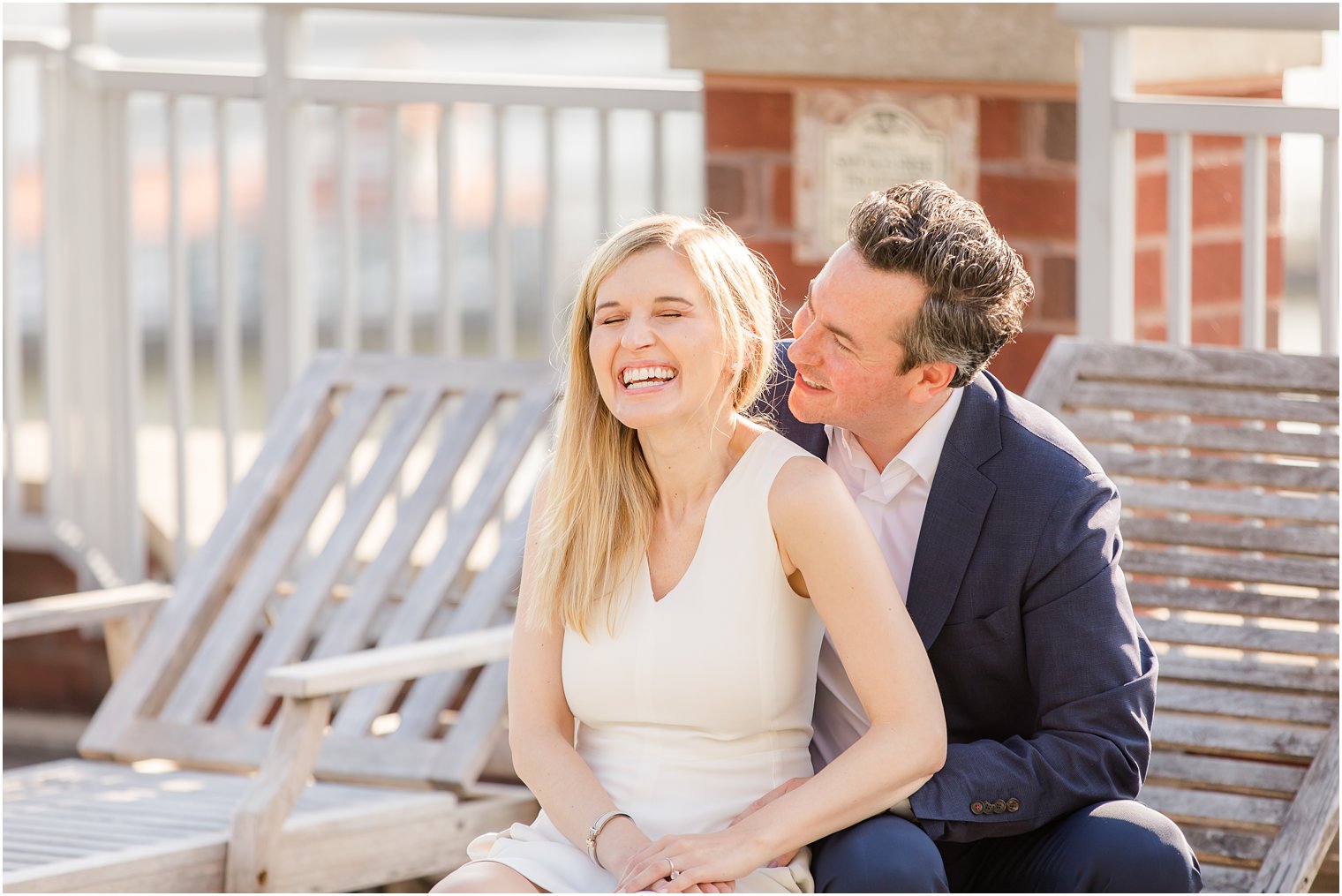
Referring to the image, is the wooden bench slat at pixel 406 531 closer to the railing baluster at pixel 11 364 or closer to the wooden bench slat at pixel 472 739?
the wooden bench slat at pixel 472 739

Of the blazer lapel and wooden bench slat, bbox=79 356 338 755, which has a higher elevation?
the blazer lapel

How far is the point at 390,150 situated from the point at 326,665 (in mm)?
1857

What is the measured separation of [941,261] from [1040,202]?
5.39 feet

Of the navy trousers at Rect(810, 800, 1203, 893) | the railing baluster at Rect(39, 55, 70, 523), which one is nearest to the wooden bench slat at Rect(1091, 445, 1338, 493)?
the navy trousers at Rect(810, 800, 1203, 893)

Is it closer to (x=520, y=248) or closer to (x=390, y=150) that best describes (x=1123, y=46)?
(x=390, y=150)

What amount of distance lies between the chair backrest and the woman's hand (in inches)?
52.5

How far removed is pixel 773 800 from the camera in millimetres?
2287

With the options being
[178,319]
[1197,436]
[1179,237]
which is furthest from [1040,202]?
[178,319]

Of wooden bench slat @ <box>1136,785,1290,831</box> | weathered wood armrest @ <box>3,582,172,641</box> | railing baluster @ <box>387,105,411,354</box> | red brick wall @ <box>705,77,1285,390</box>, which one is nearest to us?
wooden bench slat @ <box>1136,785,1290,831</box>

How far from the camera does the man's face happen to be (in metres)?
2.39

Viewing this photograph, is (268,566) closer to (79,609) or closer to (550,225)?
(79,609)

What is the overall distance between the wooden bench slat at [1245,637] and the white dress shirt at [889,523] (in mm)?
865

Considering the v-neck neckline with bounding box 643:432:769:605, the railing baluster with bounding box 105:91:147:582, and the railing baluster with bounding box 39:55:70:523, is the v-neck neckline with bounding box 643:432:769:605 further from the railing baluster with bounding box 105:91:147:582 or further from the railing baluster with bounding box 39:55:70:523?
the railing baluster with bounding box 39:55:70:523

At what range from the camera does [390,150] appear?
181 inches
